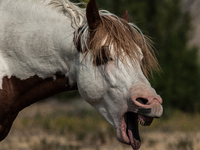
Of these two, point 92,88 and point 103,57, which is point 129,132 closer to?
point 92,88

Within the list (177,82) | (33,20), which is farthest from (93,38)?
(177,82)

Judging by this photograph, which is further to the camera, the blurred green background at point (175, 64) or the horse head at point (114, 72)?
the blurred green background at point (175, 64)

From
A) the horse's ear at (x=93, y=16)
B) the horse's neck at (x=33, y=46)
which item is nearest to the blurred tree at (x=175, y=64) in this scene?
the horse's neck at (x=33, y=46)

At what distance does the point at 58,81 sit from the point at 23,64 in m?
0.38

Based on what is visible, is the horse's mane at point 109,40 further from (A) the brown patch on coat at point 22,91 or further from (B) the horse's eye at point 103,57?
(A) the brown patch on coat at point 22,91

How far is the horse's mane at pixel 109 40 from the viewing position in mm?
2691

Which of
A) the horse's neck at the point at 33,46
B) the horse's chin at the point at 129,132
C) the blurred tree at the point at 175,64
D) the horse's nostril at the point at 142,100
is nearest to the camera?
the horse's nostril at the point at 142,100

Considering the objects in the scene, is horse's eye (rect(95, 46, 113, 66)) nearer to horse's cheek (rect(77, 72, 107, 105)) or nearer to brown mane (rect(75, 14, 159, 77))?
brown mane (rect(75, 14, 159, 77))

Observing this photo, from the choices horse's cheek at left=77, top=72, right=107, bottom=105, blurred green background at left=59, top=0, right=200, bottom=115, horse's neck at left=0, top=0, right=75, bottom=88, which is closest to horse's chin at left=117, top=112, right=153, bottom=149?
horse's cheek at left=77, top=72, right=107, bottom=105

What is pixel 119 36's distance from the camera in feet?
8.95

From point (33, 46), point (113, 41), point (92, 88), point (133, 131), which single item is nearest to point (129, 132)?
point (133, 131)

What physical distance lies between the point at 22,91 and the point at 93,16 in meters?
1.04

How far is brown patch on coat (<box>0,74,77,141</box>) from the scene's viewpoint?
9.70 feet

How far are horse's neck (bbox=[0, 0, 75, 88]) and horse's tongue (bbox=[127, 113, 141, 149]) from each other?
2.51ft
